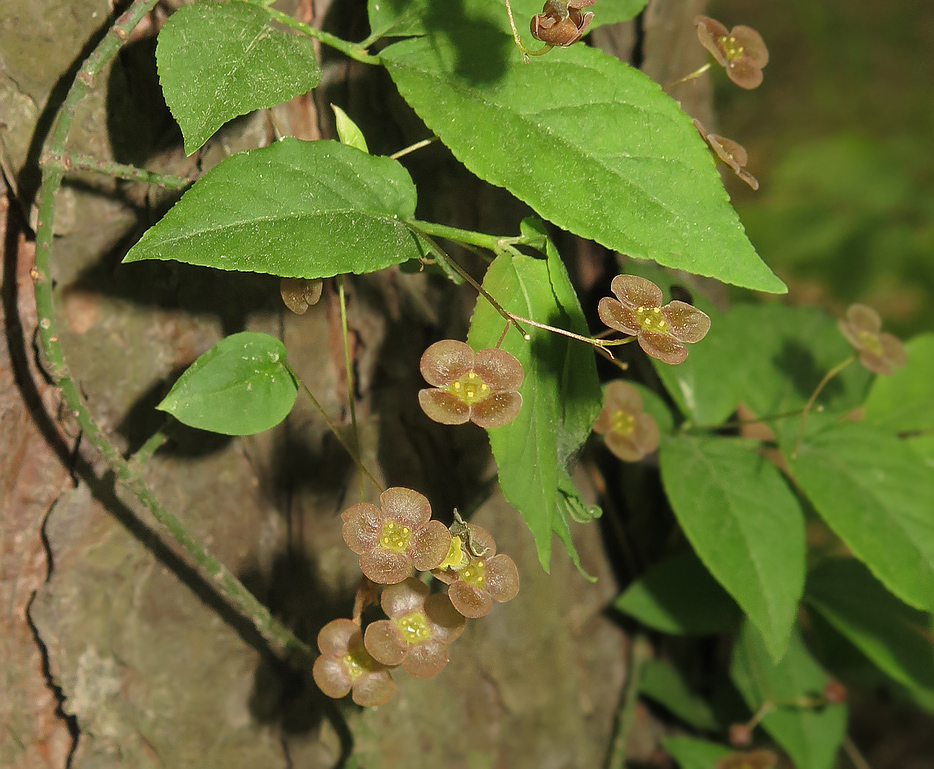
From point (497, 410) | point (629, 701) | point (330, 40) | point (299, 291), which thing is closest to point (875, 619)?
point (629, 701)

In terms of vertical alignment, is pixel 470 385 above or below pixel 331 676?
above

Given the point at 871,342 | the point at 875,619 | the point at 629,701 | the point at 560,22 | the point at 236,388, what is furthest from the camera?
the point at 629,701

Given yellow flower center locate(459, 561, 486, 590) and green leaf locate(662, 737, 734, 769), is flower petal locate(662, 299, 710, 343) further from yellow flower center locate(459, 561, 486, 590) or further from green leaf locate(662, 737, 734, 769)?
green leaf locate(662, 737, 734, 769)

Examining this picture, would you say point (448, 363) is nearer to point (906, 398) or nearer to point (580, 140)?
point (580, 140)

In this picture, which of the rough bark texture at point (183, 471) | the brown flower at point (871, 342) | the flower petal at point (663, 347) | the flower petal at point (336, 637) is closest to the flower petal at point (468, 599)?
the flower petal at point (336, 637)

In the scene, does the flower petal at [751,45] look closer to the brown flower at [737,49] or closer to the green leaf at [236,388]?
the brown flower at [737,49]

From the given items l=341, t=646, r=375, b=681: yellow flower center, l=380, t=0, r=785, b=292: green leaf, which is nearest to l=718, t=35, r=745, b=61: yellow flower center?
l=380, t=0, r=785, b=292: green leaf
